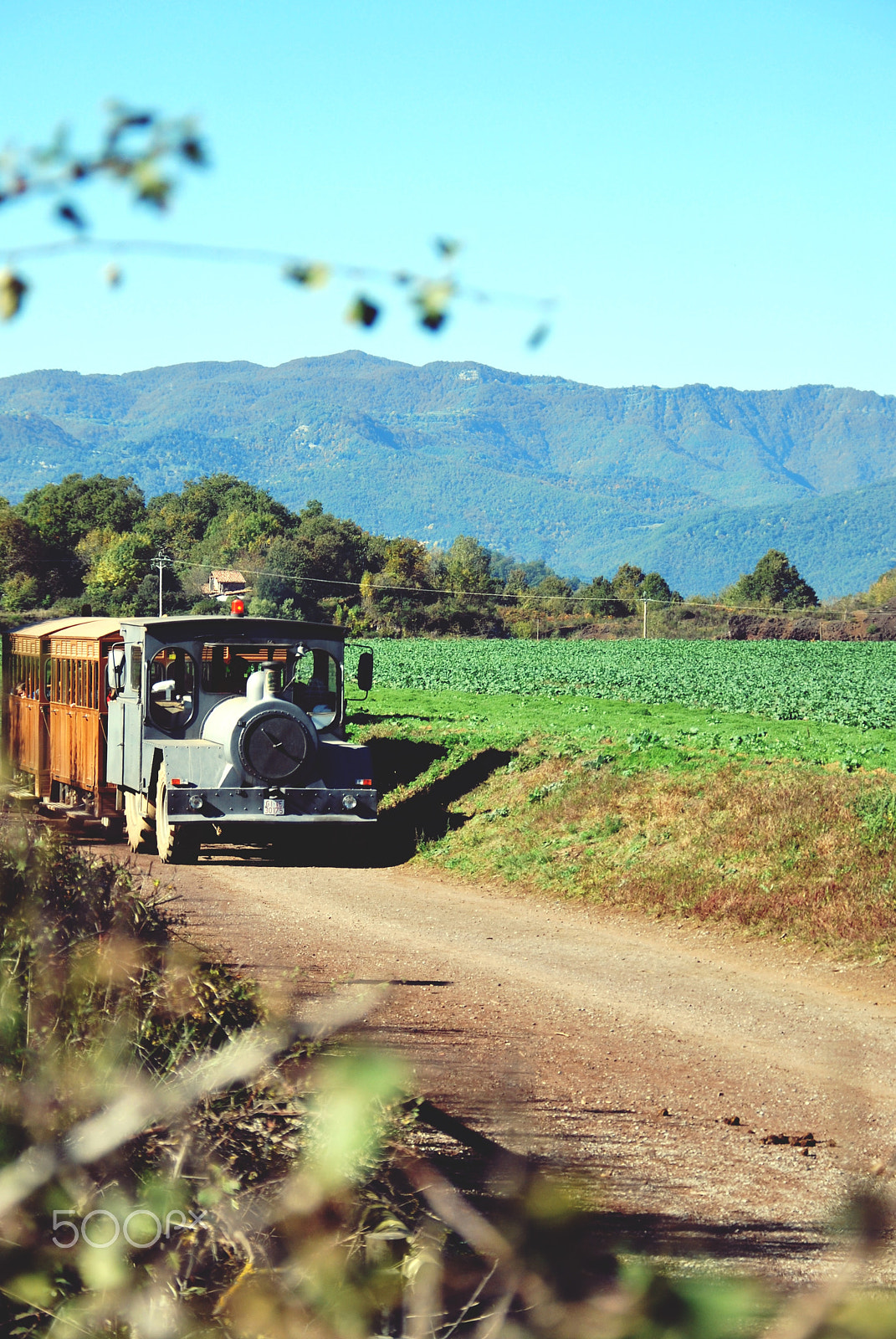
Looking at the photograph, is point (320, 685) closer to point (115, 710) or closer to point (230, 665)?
point (230, 665)

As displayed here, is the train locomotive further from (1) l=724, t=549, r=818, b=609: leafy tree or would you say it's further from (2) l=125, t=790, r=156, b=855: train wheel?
(1) l=724, t=549, r=818, b=609: leafy tree

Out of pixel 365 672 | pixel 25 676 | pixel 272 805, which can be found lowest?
pixel 272 805

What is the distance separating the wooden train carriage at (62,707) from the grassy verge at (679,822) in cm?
469

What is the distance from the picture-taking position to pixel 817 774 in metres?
16.7

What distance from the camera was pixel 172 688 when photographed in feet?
54.4

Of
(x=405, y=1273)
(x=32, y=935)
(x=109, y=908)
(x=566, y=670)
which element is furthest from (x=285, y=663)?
(x=566, y=670)

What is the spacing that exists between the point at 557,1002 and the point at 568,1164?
12.5ft

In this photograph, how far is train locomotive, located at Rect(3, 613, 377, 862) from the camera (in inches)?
623

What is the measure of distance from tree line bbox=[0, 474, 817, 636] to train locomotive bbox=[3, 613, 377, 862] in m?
76.3

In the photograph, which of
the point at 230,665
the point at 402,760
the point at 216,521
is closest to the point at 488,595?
the point at 216,521

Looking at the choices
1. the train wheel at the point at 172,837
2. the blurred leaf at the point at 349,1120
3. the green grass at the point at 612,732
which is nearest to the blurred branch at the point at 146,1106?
the blurred leaf at the point at 349,1120

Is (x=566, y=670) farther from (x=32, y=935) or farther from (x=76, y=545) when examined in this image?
(x=76, y=545)

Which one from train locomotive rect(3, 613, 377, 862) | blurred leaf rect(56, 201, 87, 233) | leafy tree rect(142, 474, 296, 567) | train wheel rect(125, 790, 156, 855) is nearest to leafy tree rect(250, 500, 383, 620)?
leafy tree rect(142, 474, 296, 567)

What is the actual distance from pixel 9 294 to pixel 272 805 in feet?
44.9
